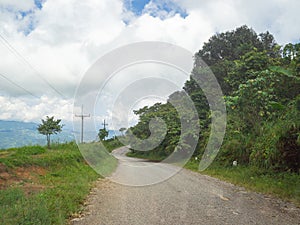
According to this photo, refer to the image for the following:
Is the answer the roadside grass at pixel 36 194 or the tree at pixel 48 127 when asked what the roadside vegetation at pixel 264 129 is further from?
the tree at pixel 48 127

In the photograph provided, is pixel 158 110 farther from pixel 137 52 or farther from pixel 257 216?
pixel 257 216

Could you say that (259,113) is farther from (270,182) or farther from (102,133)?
(102,133)

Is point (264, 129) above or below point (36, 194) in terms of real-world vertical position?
above

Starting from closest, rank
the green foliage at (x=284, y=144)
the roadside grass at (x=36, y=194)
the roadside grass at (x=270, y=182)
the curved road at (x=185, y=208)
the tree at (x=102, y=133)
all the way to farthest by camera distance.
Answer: the roadside grass at (x=36, y=194) < the curved road at (x=185, y=208) < the roadside grass at (x=270, y=182) < the green foliage at (x=284, y=144) < the tree at (x=102, y=133)

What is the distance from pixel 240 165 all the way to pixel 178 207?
8266mm

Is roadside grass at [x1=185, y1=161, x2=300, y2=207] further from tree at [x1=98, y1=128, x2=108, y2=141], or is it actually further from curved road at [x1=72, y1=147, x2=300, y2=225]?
tree at [x1=98, y1=128, x2=108, y2=141]

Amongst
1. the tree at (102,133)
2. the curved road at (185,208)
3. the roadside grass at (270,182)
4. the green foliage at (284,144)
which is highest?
the tree at (102,133)

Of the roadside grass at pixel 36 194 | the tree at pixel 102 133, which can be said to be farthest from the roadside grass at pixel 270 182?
the tree at pixel 102 133

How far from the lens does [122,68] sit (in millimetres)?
8742

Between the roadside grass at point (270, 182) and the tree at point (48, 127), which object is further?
the tree at point (48, 127)

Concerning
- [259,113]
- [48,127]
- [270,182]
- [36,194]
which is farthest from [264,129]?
[48,127]

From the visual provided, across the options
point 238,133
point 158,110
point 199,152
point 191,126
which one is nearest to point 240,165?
point 238,133

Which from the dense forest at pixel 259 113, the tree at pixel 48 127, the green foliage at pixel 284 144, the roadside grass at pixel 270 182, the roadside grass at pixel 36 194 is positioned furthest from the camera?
the tree at pixel 48 127

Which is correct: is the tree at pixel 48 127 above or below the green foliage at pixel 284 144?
above
